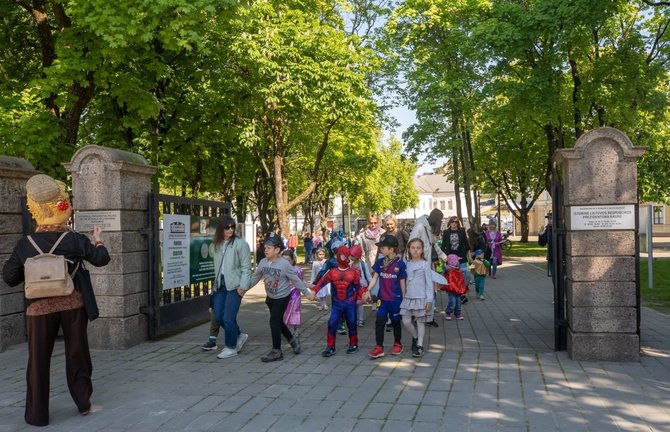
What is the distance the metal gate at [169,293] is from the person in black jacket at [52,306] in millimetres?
3595

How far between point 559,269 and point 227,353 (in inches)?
177

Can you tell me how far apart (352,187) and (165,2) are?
22.8m

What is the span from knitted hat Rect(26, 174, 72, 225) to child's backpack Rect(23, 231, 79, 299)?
348 millimetres

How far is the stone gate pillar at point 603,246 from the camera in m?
7.17

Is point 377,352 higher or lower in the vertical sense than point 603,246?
lower

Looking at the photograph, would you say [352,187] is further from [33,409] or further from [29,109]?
[33,409]

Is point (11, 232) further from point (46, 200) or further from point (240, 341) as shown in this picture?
point (46, 200)

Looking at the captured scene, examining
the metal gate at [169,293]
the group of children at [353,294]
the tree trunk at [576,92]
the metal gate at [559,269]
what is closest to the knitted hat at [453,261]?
the group of children at [353,294]

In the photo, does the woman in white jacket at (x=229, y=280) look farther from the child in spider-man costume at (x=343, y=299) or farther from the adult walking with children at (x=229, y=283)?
the child in spider-man costume at (x=343, y=299)

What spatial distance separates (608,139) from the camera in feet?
23.9

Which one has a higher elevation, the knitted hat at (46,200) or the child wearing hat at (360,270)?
the knitted hat at (46,200)

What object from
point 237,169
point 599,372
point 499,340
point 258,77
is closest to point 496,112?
point 258,77

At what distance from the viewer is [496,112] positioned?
21047 mm

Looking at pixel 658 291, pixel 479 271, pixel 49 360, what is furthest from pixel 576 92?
pixel 49 360
